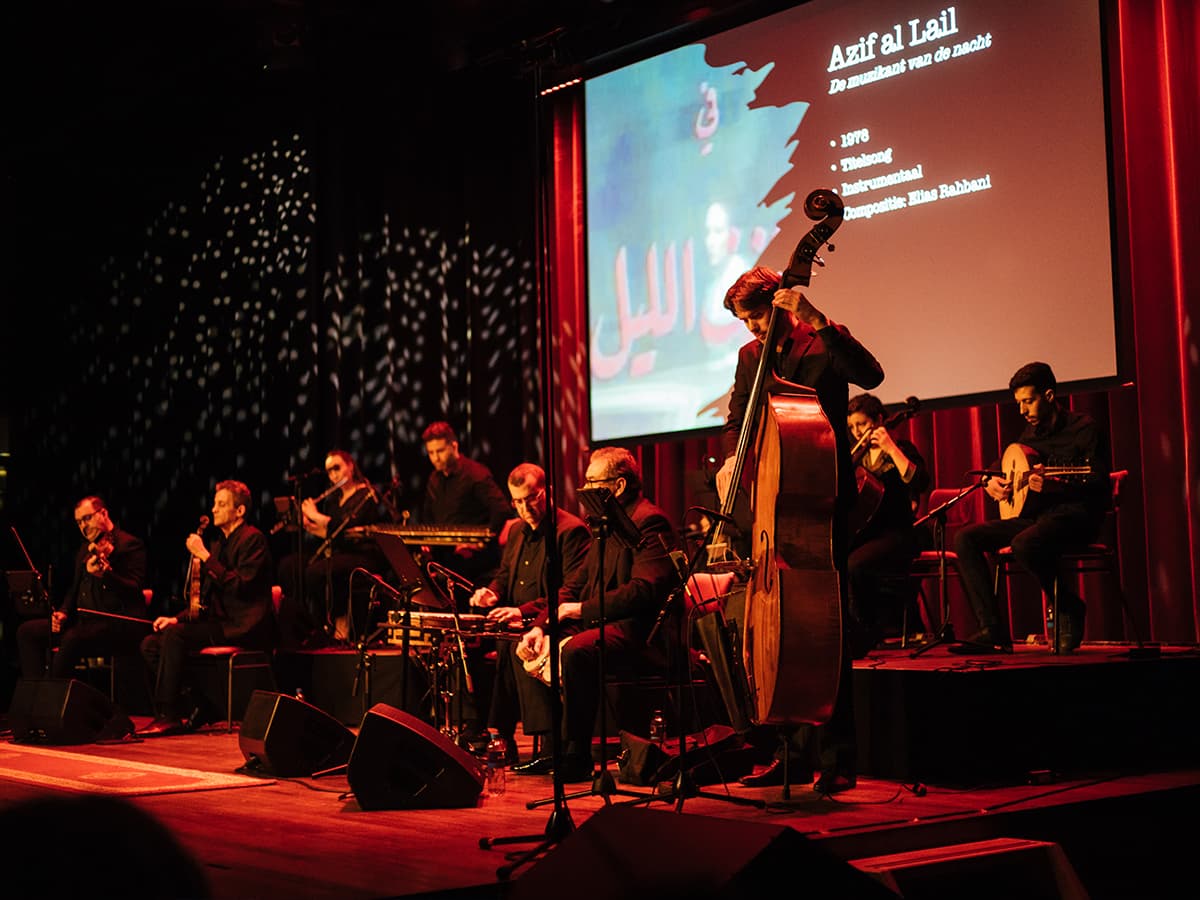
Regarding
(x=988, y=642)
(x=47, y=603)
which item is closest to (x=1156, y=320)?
(x=988, y=642)

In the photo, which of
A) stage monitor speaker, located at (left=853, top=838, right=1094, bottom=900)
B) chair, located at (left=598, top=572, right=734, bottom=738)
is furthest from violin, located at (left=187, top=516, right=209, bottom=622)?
stage monitor speaker, located at (left=853, top=838, right=1094, bottom=900)

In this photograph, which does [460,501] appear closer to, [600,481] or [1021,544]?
[600,481]

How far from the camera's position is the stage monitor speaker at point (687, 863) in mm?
2049

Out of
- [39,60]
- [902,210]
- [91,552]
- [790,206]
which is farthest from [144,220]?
[902,210]

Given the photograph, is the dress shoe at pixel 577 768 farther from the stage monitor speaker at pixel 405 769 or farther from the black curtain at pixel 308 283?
the black curtain at pixel 308 283

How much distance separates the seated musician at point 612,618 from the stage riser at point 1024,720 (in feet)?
2.66

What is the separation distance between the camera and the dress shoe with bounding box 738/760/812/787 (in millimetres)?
4465

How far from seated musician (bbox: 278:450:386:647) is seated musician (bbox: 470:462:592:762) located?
7.49 feet

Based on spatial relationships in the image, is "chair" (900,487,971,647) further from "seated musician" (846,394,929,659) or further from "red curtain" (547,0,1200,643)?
"red curtain" (547,0,1200,643)

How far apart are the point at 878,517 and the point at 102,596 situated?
4.43m

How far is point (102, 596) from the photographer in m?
7.79

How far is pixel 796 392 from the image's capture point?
4.02 metres

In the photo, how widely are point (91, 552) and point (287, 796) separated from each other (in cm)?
345

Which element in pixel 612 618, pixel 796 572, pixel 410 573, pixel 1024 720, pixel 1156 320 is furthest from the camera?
pixel 1156 320
